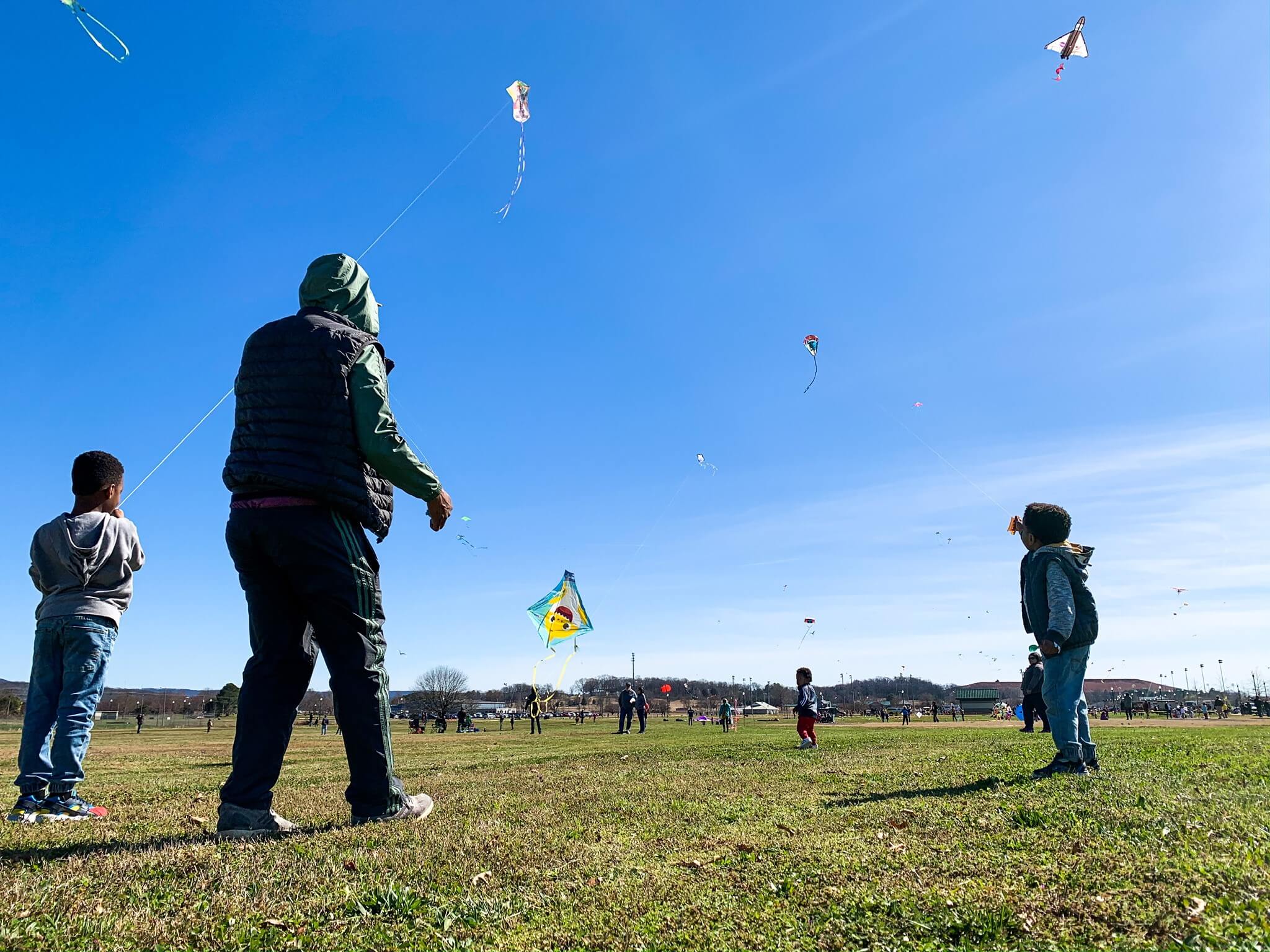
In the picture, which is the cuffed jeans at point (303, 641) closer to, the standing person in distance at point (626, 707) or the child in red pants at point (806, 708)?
the child in red pants at point (806, 708)

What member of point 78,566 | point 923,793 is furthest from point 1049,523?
point 78,566

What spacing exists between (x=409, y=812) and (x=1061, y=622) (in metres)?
4.68

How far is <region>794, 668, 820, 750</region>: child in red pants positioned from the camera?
11859mm

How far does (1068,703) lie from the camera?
18.4ft

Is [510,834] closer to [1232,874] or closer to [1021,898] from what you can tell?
[1021,898]

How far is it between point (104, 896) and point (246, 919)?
1.95 feet

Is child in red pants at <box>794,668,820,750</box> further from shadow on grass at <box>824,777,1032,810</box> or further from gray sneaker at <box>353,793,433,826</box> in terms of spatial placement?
gray sneaker at <box>353,793,433,826</box>

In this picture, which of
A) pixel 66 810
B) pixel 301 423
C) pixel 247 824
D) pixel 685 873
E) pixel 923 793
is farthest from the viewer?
pixel 923 793

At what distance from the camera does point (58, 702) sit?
4398mm

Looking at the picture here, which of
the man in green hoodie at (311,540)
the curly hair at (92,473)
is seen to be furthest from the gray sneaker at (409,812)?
the curly hair at (92,473)

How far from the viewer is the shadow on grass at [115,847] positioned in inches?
119

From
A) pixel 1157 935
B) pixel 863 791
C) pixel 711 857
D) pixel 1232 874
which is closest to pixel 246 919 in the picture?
pixel 711 857

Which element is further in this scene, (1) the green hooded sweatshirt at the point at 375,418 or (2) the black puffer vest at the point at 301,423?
(1) the green hooded sweatshirt at the point at 375,418

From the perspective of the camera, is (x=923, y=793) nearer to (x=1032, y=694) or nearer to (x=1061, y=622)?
(x=1061, y=622)
